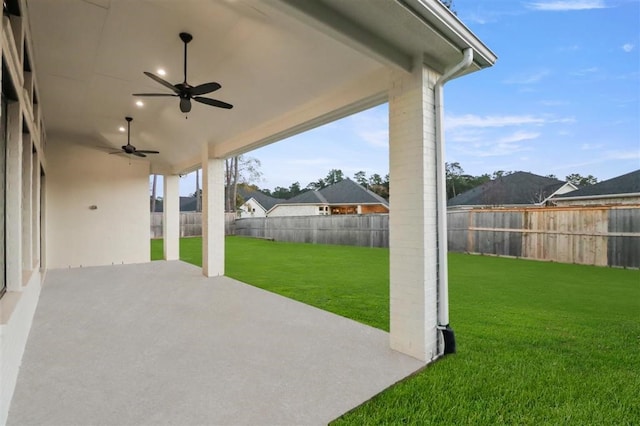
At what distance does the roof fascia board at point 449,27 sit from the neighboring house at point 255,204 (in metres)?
27.5

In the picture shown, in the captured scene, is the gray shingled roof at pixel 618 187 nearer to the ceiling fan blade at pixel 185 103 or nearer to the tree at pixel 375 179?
the ceiling fan blade at pixel 185 103

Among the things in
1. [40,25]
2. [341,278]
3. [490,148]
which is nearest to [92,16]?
[40,25]

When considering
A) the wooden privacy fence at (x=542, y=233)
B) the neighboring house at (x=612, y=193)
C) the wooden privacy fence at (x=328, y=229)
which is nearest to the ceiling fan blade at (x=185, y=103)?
the wooden privacy fence at (x=542, y=233)

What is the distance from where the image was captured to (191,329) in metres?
3.50

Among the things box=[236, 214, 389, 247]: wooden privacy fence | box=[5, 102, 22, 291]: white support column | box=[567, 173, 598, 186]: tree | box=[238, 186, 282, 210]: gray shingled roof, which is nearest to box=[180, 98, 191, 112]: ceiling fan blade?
box=[5, 102, 22, 291]: white support column

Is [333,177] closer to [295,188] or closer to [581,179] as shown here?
[295,188]

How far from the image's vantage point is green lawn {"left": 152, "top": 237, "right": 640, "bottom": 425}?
196cm

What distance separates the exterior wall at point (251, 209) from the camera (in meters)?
30.8

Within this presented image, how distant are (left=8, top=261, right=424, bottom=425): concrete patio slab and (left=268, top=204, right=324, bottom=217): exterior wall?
18.7m

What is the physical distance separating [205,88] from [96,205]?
664cm

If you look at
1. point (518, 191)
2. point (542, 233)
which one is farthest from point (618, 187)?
point (518, 191)

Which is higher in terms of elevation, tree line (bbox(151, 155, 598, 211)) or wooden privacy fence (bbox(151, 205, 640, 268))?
tree line (bbox(151, 155, 598, 211))

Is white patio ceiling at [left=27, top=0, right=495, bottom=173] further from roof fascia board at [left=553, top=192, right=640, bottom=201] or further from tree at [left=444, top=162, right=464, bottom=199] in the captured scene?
tree at [left=444, top=162, right=464, bottom=199]

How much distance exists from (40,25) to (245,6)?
2065mm
